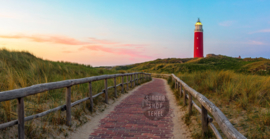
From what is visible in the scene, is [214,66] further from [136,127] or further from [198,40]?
[136,127]

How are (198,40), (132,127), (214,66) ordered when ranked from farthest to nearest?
(198,40)
(214,66)
(132,127)

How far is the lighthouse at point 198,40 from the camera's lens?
6438cm

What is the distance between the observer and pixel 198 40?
211 ft

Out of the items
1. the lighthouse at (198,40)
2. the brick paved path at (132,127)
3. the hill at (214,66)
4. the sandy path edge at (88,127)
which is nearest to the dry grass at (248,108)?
the brick paved path at (132,127)

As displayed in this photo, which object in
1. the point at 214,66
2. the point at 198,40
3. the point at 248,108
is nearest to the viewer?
the point at 248,108

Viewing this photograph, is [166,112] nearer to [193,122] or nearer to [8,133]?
[193,122]

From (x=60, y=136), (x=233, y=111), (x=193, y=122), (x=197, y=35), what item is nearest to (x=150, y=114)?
(x=193, y=122)

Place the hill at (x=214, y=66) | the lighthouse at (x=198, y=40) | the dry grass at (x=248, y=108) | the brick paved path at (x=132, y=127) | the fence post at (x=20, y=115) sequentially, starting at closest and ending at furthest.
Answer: the fence post at (x=20, y=115), the dry grass at (x=248, y=108), the brick paved path at (x=132, y=127), the hill at (x=214, y=66), the lighthouse at (x=198, y=40)

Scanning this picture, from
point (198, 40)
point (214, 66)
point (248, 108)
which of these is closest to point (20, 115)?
point (248, 108)

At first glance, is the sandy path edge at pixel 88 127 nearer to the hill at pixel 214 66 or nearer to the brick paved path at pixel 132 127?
the brick paved path at pixel 132 127

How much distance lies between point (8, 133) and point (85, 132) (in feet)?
5.75

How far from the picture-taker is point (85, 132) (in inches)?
195

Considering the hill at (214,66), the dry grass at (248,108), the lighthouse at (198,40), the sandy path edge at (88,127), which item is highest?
the lighthouse at (198,40)

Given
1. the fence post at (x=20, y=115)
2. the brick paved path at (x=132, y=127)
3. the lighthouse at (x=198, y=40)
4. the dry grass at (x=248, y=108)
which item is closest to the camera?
the fence post at (x=20, y=115)
